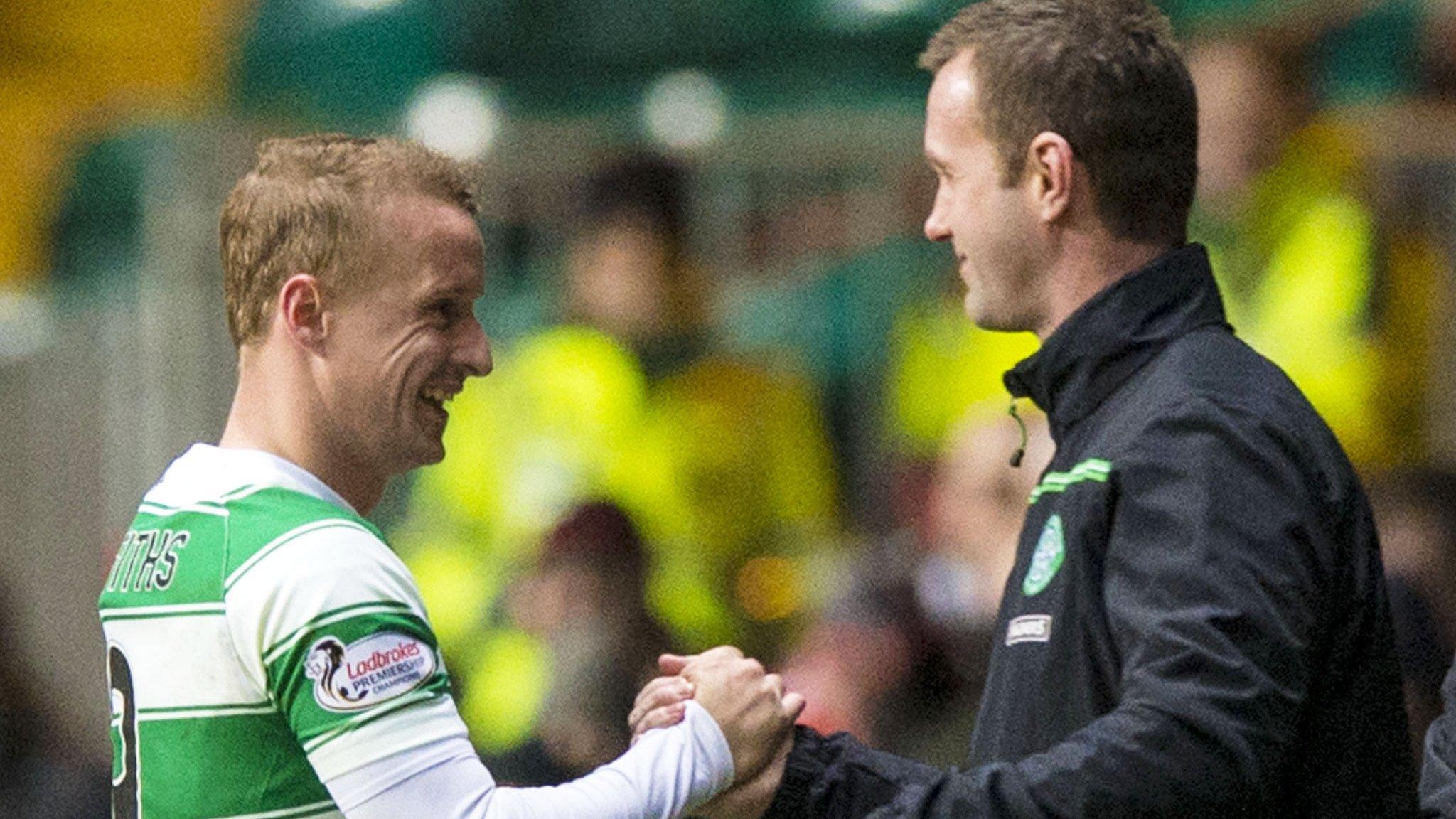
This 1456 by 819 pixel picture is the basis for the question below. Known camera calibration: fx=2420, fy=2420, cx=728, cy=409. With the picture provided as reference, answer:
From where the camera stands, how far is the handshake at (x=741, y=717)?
3090mm

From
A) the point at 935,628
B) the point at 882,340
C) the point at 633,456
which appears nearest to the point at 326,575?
the point at 935,628

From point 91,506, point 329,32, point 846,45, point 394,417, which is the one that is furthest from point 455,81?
point 394,417

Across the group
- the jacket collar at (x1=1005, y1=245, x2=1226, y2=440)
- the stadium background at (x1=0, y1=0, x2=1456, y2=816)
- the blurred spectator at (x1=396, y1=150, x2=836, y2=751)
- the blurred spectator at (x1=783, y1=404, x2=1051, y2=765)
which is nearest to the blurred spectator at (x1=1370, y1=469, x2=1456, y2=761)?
the stadium background at (x1=0, y1=0, x2=1456, y2=816)

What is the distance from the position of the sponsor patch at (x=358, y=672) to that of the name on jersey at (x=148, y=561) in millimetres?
264

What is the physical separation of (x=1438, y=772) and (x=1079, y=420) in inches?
32.2

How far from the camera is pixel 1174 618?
2816 mm

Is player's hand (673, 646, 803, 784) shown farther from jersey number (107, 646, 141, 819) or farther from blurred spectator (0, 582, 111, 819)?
blurred spectator (0, 582, 111, 819)

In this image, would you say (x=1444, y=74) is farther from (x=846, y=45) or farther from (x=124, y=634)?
(x=124, y=634)

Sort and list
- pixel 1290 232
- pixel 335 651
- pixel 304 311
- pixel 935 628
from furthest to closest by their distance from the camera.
A: 1. pixel 1290 232
2. pixel 935 628
3. pixel 304 311
4. pixel 335 651

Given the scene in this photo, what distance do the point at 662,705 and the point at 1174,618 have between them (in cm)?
72

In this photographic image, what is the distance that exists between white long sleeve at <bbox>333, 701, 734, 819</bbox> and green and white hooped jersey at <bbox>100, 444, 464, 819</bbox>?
1.0 inches

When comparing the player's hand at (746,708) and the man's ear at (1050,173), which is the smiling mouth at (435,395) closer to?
the player's hand at (746,708)

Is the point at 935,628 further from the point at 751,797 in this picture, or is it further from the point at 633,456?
the point at 751,797

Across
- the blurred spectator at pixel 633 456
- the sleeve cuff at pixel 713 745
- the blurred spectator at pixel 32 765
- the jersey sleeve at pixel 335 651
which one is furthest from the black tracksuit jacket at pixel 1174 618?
the blurred spectator at pixel 32 765
